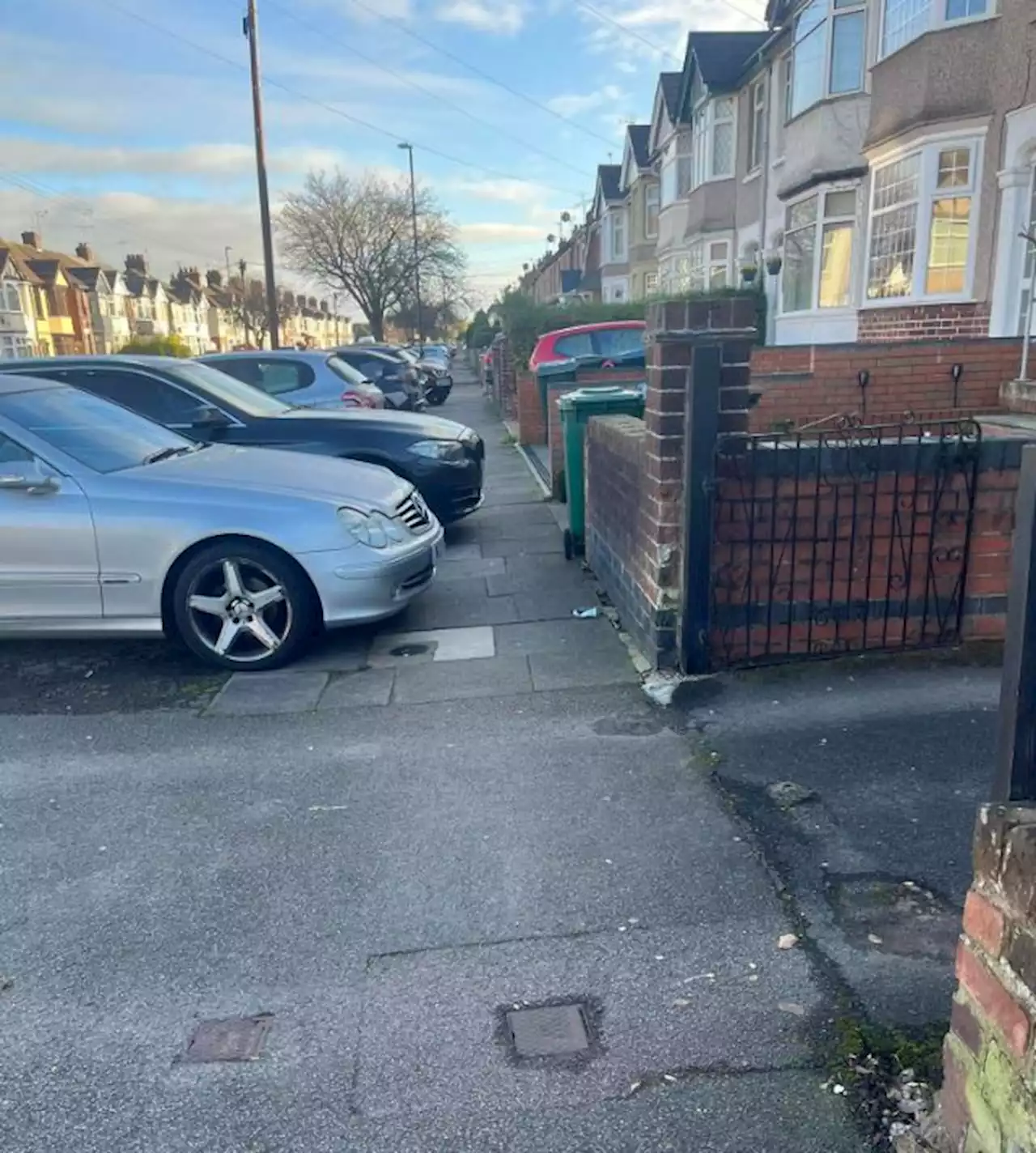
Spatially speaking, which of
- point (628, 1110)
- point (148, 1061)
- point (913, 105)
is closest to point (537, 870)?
point (628, 1110)

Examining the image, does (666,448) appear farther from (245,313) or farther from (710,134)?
(245,313)

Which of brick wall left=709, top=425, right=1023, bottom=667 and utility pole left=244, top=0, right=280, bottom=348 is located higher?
utility pole left=244, top=0, right=280, bottom=348

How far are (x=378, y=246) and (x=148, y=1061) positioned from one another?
59.4 metres

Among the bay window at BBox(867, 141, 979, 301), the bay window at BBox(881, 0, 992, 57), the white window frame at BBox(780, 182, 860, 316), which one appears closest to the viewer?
the bay window at BBox(881, 0, 992, 57)

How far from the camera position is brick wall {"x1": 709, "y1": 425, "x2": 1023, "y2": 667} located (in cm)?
438

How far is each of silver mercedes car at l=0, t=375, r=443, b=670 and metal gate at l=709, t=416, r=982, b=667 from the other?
196cm

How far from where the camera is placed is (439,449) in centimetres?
788

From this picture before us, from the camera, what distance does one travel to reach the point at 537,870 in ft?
9.82

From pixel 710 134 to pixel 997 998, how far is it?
24641 millimetres

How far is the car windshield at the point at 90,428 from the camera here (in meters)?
5.20

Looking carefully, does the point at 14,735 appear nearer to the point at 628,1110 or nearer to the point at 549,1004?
the point at 549,1004

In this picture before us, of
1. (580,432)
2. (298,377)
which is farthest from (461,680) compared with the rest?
(298,377)

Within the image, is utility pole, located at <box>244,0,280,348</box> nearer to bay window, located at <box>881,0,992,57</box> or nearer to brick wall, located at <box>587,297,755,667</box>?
bay window, located at <box>881,0,992,57</box>

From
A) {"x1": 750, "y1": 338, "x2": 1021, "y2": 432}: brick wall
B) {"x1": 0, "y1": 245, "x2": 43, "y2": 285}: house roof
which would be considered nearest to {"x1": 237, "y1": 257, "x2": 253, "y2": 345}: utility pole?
{"x1": 0, "y1": 245, "x2": 43, "y2": 285}: house roof
